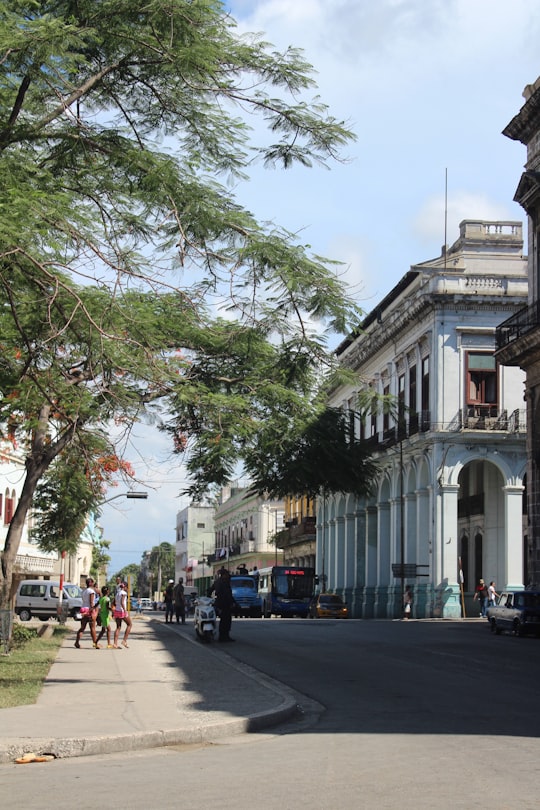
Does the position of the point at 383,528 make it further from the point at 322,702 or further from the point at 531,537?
the point at 322,702

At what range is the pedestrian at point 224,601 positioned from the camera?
27.2m

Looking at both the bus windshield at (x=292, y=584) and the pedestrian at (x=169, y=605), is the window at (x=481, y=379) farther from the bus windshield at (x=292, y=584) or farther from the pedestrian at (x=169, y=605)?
the pedestrian at (x=169, y=605)

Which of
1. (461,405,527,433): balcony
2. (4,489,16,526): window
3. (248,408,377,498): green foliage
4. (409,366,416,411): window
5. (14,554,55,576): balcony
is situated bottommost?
(14,554,55,576): balcony

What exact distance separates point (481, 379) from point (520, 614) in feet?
68.6

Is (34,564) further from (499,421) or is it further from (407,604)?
(499,421)

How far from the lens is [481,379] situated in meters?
53.0

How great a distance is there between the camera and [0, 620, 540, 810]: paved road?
776 centimetres

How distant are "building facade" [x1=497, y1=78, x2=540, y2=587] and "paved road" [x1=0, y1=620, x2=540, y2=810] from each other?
19932mm

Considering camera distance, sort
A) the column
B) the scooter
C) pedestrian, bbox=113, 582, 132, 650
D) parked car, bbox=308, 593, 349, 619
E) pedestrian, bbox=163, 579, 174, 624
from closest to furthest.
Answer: pedestrian, bbox=113, 582, 132, 650 < the scooter < pedestrian, bbox=163, 579, 174, 624 < the column < parked car, bbox=308, 593, 349, 619

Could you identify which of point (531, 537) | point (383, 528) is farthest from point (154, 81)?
point (383, 528)

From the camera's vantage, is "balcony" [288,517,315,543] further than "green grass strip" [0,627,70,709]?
Yes

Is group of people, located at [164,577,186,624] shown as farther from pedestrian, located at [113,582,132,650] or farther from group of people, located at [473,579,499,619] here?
pedestrian, located at [113,582,132,650]

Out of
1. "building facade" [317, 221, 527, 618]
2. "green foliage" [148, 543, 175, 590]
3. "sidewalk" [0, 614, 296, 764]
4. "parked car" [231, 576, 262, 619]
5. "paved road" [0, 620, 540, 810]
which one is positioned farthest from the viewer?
"green foliage" [148, 543, 175, 590]

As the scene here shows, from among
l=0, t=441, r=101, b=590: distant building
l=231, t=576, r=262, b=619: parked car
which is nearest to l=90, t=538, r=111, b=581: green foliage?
l=0, t=441, r=101, b=590: distant building
